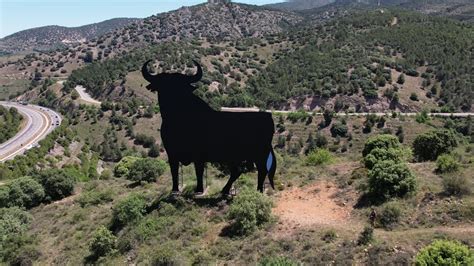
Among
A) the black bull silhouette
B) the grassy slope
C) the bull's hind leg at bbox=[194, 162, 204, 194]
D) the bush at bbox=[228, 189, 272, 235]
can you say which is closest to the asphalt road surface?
the grassy slope

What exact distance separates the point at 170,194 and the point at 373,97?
202 feet

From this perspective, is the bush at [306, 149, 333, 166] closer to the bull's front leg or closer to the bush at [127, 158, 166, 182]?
the bush at [127, 158, 166, 182]

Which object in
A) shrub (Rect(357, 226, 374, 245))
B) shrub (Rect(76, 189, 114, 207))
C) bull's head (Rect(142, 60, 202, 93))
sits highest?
bull's head (Rect(142, 60, 202, 93))

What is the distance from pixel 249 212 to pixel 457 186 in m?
9.08

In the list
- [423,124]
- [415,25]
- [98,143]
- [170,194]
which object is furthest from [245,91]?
[170,194]

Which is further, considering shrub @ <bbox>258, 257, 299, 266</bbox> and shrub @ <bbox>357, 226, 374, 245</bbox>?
shrub @ <bbox>357, 226, 374, 245</bbox>

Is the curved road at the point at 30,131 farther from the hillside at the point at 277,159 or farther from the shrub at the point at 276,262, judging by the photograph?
the shrub at the point at 276,262

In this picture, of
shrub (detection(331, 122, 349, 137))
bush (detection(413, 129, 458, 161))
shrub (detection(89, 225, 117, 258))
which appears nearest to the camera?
shrub (detection(89, 225, 117, 258))

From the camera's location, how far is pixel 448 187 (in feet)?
63.3

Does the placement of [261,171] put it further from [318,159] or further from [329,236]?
[318,159]

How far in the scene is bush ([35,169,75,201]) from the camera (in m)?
29.4

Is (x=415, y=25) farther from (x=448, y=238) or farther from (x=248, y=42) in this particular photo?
(x=448, y=238)

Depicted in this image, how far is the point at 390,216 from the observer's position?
18.0 metres

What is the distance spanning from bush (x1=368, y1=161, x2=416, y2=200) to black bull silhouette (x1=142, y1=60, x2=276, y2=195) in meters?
4.89
